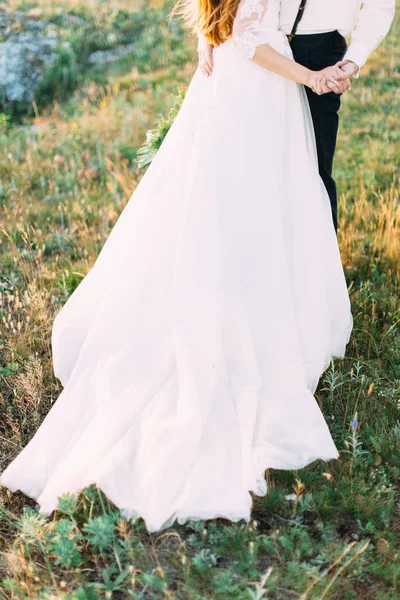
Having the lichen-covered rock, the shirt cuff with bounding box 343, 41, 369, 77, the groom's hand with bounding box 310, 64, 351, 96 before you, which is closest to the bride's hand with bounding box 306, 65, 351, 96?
the groom's hand with bounding box 310, 64, 351, 96

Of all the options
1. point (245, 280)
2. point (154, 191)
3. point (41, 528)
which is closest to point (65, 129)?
point (154, 191)

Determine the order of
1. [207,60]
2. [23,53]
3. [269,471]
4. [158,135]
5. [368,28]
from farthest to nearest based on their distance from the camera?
[23,53] < [158,135] < [207,60] < [368,28] < [269,471]

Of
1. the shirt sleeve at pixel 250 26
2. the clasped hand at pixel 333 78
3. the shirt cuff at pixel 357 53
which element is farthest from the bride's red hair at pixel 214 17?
the shirt cuff at pixel 357 53

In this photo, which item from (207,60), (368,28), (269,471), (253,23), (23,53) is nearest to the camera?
(269,471)

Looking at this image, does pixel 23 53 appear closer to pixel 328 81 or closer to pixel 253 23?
pixel 253 23

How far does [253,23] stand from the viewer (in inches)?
111

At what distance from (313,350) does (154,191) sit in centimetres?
119

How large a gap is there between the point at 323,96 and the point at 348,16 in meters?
0.39

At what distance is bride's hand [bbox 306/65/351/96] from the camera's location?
111 inches

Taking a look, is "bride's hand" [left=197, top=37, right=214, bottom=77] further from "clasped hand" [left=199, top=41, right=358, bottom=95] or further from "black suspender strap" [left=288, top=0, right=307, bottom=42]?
"clasped hand" [left=199, top=41, right=358, bottom=95]

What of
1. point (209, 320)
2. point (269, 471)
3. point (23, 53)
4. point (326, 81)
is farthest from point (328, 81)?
point (23, 53)

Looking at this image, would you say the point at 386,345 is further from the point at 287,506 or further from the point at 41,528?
the point at 41,528

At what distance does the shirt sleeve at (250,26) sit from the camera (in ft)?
9.14

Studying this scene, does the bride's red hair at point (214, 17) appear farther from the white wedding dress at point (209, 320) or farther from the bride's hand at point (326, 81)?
the bride's hand at point (326, 81)
